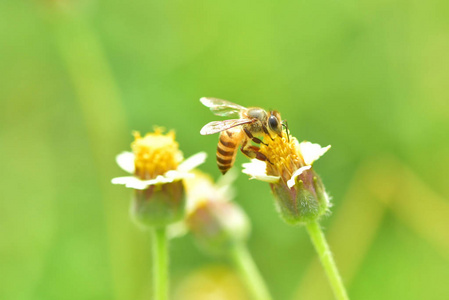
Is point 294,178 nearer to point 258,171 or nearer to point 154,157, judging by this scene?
point 258,171

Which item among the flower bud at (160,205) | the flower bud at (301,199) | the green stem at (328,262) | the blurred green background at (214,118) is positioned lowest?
the green stem at (328,262)

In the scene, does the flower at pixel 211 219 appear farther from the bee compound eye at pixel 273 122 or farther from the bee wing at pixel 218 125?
the bee compound eye at pixel 273 122

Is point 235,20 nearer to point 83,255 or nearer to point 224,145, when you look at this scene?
point 83,255

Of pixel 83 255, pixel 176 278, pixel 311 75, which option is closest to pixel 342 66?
pixel 311 75

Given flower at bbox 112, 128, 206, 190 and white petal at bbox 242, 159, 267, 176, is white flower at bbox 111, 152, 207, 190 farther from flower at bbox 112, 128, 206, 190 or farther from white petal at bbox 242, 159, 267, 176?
white petal at bbox 242, 159, 267, 176

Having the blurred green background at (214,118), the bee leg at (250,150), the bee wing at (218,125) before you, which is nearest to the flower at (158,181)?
the bee wing at (218,125)

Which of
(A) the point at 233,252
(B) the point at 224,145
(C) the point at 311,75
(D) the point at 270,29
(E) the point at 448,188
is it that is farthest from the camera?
(D) the point at 270,29

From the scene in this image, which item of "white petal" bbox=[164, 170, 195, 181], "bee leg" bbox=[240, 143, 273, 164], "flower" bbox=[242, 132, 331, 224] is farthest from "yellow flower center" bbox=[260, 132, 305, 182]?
"white petal" bbox=[164, 170, 195, 181]
